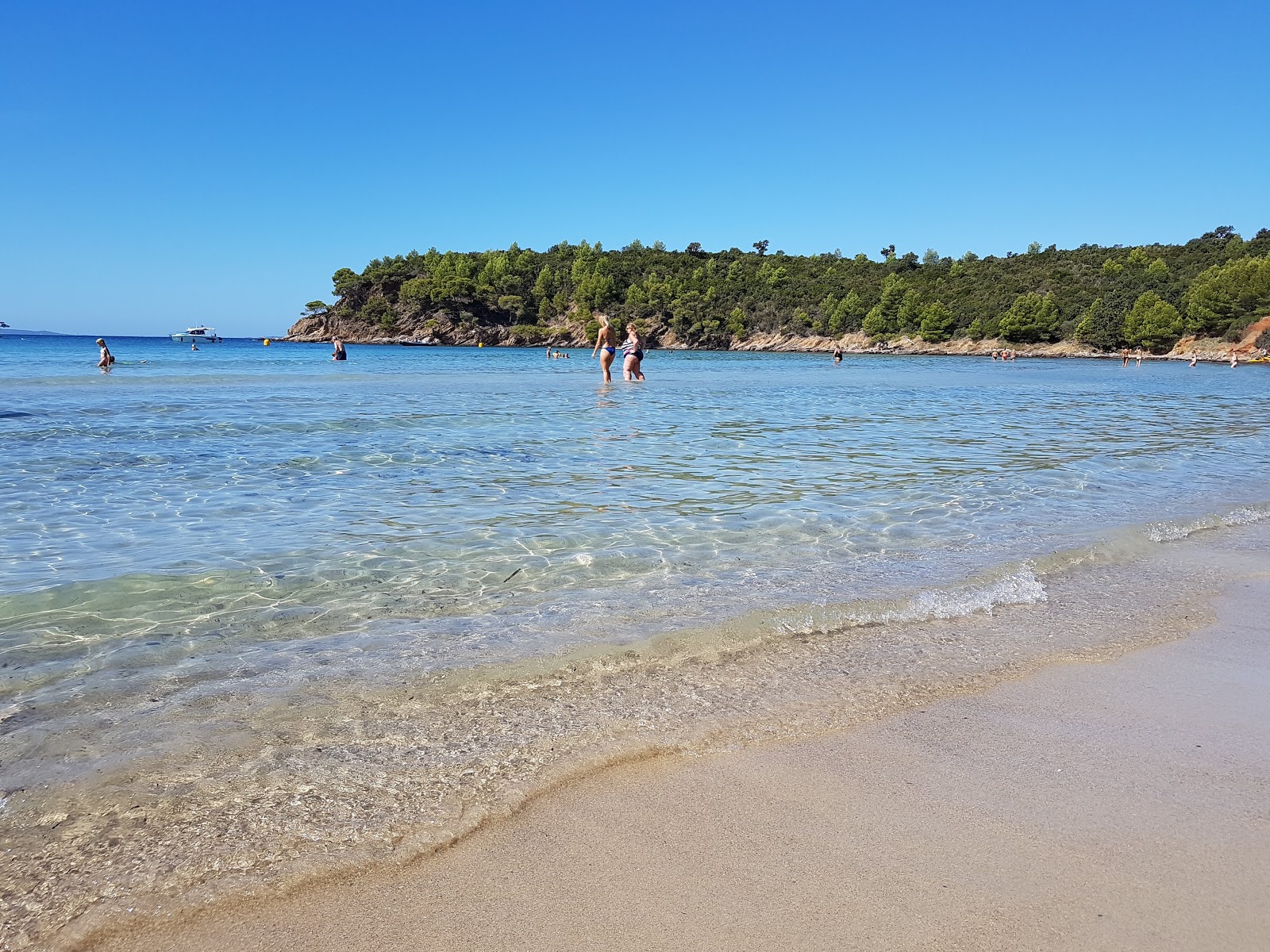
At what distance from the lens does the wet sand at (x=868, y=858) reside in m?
2.26

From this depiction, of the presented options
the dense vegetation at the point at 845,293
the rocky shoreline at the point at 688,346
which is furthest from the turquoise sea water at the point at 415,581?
the dense vegetation at the point at 845,293

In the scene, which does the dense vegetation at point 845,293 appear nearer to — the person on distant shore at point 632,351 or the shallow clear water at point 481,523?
the person on distant shore at point 632,351

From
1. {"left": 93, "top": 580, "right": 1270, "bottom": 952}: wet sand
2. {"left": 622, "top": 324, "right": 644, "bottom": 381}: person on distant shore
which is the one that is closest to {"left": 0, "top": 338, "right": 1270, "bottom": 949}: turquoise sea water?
{"left": 93, "top": 580, "right": 1270, "bottom": 952}: wet sand

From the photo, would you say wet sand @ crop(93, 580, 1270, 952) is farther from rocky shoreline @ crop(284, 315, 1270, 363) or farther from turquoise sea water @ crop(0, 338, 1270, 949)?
rocky shoreline @ crop(284, 315, 1270, 363)

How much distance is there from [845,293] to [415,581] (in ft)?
483

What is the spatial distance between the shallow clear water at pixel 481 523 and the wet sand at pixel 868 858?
1.65 meters

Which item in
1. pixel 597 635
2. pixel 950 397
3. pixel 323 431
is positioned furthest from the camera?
pixel 950 397

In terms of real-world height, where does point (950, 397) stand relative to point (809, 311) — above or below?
below

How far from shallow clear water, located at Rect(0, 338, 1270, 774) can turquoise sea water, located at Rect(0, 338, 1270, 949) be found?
0.04 meters

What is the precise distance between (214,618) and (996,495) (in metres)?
8.09

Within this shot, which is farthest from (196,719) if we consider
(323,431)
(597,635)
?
(323,431)

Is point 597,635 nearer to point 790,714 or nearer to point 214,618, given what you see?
point 790,714

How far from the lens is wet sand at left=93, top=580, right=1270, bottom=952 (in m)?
2.26

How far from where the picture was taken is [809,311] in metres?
140
